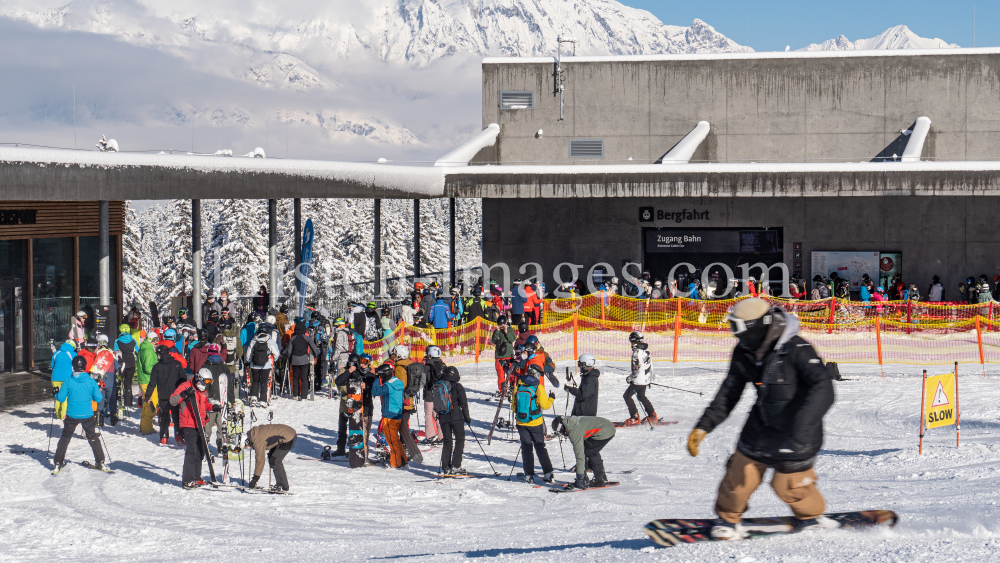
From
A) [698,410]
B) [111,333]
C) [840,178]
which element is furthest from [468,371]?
[840,178]

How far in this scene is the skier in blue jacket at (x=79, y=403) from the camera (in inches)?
463

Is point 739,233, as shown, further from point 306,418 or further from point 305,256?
point 306,418

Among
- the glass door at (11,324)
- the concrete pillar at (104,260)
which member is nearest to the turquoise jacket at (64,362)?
the concrete pillar at (104,260)

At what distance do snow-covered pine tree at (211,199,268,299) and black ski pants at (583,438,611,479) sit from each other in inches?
1755

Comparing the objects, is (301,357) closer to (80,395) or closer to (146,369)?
(146,369)

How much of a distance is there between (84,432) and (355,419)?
12.0ft

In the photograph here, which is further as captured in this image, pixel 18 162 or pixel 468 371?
pixel 468 371

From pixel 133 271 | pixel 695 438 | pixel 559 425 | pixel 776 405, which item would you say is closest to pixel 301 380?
pixel 559 425

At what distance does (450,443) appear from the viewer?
473 inches

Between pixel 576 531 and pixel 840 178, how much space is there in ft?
66.5

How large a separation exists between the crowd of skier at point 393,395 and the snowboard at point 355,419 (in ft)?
0.06

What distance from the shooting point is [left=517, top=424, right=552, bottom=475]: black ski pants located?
37.2 feet

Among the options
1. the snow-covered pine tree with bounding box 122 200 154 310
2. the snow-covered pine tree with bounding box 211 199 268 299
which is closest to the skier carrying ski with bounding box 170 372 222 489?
the snow-covered pine tree with bounding box 122 200 154 310

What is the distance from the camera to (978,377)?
18219 mm
